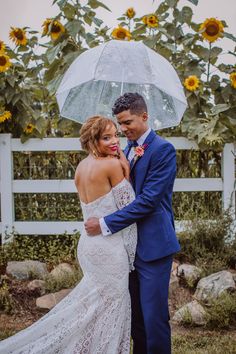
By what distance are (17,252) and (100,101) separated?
282 cm

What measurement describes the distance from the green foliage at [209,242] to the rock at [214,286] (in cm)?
43

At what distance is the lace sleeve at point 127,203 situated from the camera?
344cm

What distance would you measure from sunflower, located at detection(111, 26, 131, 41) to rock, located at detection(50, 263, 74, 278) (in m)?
2.60

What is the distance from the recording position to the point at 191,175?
22.7 feet

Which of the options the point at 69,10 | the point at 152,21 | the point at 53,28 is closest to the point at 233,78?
the point at 152,21

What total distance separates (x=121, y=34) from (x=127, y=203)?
3394mm

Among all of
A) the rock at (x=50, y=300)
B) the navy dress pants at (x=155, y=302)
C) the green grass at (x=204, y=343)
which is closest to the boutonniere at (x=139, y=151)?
the navy dress pants at (x=155, y=302)

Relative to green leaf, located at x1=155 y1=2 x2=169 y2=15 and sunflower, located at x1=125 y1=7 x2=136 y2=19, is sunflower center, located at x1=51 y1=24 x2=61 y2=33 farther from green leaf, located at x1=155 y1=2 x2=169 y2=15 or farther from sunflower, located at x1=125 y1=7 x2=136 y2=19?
green leaf, located at x1=155 y1=2 x2=169 y2=15

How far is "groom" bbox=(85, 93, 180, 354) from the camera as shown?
334 cm

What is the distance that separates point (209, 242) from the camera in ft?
19.7

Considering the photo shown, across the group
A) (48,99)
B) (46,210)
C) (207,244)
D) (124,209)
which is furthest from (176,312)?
(48,99)

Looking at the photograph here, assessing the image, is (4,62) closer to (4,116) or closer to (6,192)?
(4,116)

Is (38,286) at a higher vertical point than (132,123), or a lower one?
lower

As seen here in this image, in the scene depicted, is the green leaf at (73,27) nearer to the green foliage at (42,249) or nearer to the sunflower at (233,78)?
the sunflower at (233,78)
